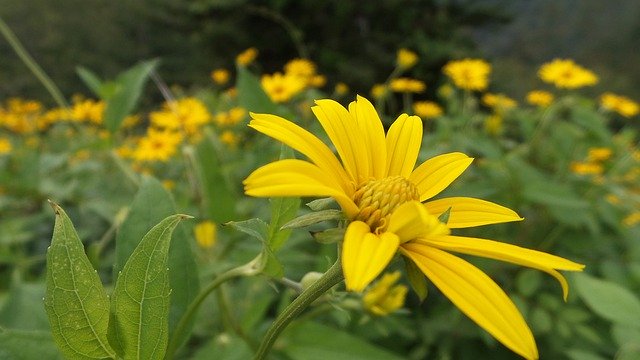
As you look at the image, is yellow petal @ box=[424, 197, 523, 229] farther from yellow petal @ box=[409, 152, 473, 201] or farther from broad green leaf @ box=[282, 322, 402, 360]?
broad green leaf @ box=[282, 322, 402, 360]

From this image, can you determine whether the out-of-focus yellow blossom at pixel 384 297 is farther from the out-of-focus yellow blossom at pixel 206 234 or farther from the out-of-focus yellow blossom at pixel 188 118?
the out-of-focus yellow blossom at pixel 188 118

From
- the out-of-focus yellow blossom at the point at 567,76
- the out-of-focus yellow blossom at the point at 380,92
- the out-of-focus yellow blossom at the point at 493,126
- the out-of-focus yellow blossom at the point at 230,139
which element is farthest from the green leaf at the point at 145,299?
the out-of-focus yellow blossom at the point at 567,76

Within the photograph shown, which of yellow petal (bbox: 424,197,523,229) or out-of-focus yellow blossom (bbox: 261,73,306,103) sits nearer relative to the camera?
yellow petal (bbox: 424,197,523,229)

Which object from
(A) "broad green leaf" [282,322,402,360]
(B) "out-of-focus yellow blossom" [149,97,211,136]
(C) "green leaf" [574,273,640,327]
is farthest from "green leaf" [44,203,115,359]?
(B) "out-of-focus yellow blossom" [149,97,211,136]

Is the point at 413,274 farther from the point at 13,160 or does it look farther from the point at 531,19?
the point at 531,19

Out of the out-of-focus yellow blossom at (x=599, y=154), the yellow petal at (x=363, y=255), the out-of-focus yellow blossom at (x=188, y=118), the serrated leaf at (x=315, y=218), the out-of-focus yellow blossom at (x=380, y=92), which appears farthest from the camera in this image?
the out-of-focus yellow blossom at (x=380, y=92)

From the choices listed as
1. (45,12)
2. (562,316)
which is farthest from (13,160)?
(45,12)
